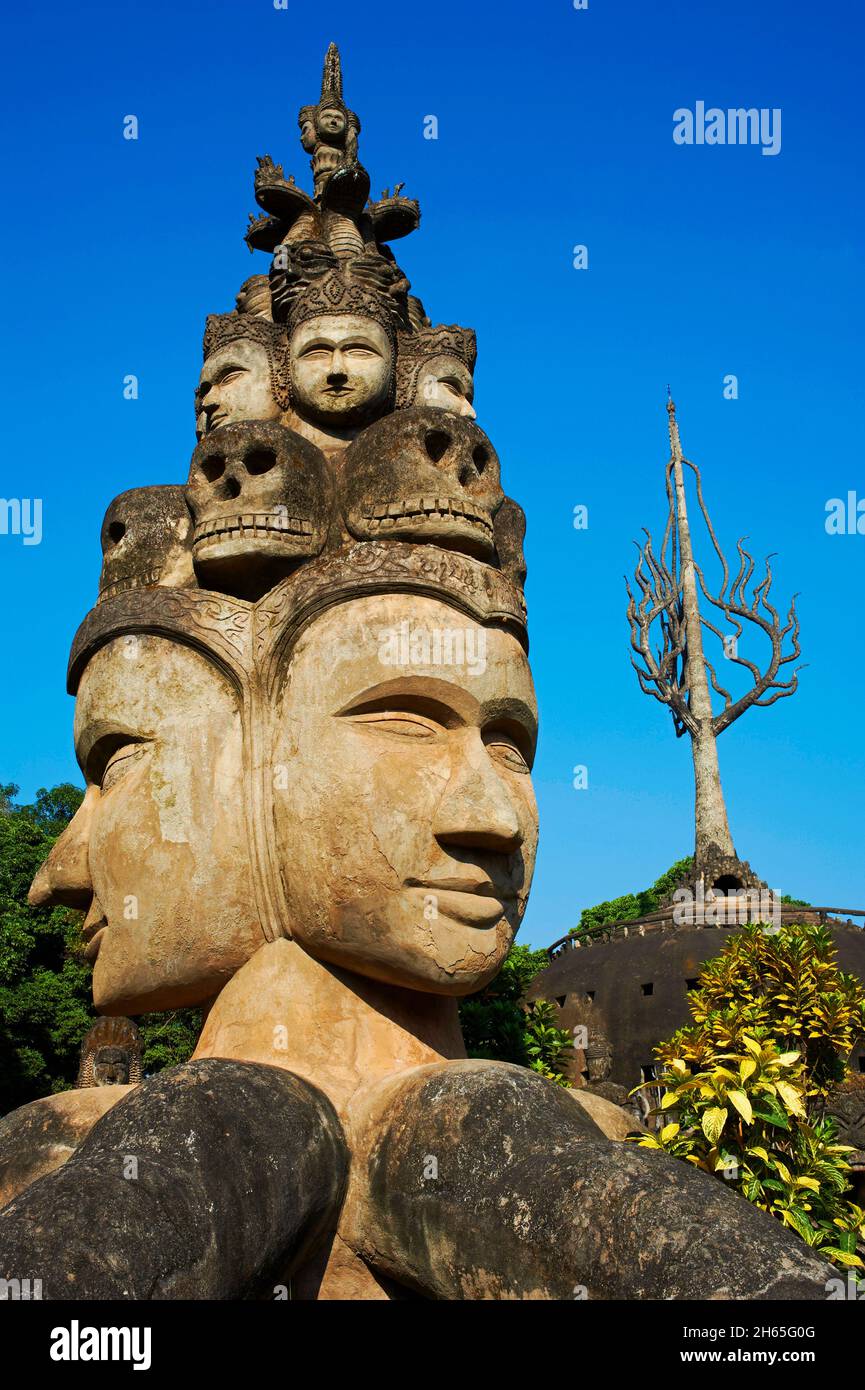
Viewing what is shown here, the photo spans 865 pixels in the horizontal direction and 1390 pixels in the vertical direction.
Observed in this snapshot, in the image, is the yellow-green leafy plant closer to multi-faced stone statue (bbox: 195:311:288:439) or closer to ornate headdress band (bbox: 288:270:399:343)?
multi-faced stone statue (bbox: 195:311:288:439)

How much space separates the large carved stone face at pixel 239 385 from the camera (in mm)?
6227

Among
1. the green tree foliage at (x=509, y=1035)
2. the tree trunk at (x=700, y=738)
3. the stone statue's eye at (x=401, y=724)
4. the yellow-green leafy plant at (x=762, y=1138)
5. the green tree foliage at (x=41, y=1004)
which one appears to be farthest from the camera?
the tree trunk at (x=700, y=738)

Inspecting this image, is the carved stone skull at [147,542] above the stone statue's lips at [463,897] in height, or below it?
above

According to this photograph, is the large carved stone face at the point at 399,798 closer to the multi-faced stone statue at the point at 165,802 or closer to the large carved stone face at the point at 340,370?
the multi-faced stone statue at the point at 165,802

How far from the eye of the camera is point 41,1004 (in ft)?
68.0

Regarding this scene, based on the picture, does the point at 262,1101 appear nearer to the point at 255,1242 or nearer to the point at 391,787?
the point at 255,1242

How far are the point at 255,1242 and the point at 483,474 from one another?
3267 mm

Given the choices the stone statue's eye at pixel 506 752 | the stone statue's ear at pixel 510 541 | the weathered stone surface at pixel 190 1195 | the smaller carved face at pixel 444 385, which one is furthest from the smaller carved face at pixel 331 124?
the weathered stone surface at pixel 190 1195

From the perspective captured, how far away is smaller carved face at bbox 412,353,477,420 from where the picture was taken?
21.1ft

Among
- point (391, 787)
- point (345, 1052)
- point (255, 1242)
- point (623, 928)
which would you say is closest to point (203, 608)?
point (391, 787)

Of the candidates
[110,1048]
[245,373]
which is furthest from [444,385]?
[110,1048]

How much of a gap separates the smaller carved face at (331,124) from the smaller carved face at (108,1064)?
7152mm

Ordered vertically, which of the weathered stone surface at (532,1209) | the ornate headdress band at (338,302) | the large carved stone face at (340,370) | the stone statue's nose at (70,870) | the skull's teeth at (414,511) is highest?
the ornate headdress band at (338,302)
